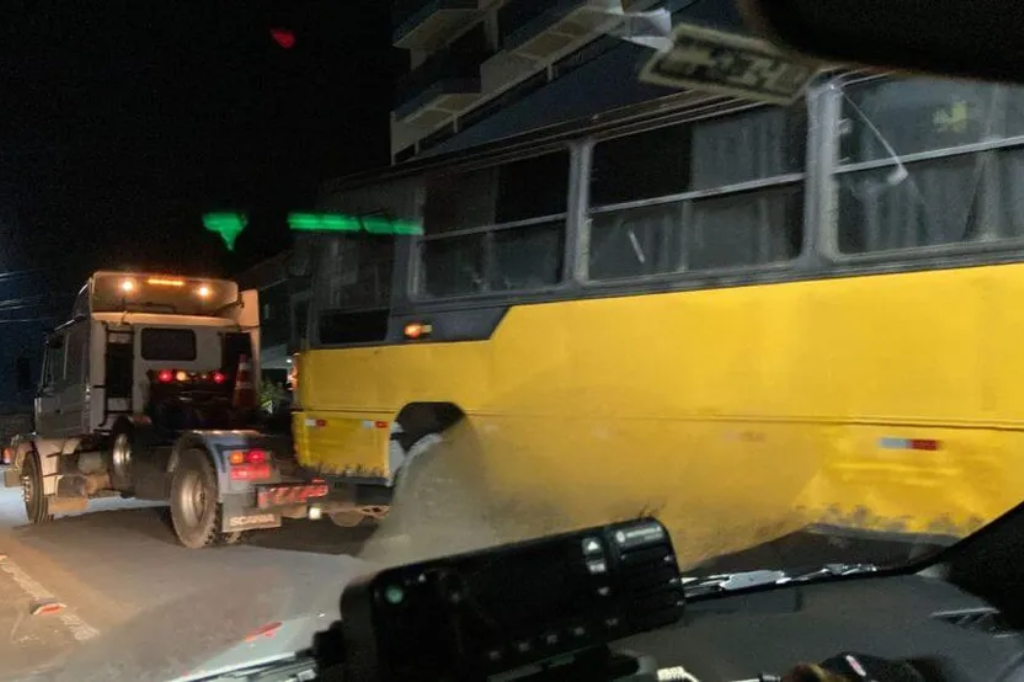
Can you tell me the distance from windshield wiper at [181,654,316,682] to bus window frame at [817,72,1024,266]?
4.27 metres

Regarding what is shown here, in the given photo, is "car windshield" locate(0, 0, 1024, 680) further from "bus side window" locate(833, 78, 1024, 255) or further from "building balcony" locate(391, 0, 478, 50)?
"building balcony" locate(391, 0, 478, 50)

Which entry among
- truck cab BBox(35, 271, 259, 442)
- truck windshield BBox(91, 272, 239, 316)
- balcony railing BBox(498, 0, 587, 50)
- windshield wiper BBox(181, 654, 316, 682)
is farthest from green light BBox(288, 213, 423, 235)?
balcony railing BBox(498, 0, 587, 50)

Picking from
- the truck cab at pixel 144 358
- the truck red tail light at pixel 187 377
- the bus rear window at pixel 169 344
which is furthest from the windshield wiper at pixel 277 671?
the bus rear window at pixel 169 344

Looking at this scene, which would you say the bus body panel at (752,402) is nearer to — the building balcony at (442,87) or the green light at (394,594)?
the green light at (394,594)

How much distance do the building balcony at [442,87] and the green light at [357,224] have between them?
15154 mm

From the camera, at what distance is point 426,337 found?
27.4ft

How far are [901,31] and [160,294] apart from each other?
41.4 feet

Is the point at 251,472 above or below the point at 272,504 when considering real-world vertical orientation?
above

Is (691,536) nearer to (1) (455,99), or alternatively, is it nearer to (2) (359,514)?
(2) (359,514)

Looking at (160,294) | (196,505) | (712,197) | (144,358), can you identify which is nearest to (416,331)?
(712,197)

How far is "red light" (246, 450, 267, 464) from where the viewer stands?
10.9m

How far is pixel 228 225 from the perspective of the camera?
30375 mm

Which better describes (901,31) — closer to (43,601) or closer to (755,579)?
(755,579)

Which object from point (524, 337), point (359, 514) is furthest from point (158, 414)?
point (524, 337)
